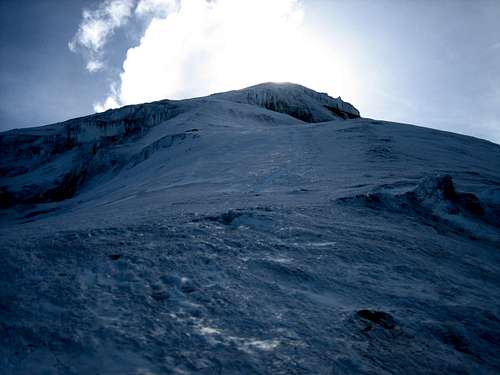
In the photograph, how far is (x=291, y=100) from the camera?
108 feet

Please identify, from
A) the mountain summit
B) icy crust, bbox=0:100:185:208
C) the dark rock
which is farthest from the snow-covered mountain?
icy crust, bbox=0:100:185:208

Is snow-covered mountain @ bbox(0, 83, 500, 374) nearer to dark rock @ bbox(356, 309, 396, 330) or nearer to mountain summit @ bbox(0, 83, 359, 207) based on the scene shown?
dark rock @ bbox(356, 309, 396, 330)

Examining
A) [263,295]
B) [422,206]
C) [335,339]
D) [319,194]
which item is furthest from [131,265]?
[422,206]

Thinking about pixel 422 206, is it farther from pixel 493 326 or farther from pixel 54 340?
pixel 54 340

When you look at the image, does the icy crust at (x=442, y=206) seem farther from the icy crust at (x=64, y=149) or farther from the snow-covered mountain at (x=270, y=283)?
the icy crust at (x=64, y=149)

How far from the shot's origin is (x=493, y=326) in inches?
77.0

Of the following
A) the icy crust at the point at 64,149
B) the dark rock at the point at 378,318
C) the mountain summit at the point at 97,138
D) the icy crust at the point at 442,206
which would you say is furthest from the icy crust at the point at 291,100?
the dark rock at the point at 378,318

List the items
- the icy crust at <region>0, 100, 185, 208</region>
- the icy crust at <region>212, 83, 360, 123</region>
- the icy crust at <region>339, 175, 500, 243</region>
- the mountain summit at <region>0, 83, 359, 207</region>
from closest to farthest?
the icy crust at <region>339, 175, 500, 243</region>
the mountain summit at <region>0, 83, 359, 207</region>
the icy crust at <region>0, 100, 185, 208</region>
the icy crust at <region>212, 83, 360, 123</region>

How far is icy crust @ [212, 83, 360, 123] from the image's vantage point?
3082 centimetres

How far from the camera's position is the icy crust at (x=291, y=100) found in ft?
101

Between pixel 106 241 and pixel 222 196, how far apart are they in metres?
2.14

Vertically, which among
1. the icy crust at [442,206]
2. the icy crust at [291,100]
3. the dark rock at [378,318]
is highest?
the icy crust at [291,100]

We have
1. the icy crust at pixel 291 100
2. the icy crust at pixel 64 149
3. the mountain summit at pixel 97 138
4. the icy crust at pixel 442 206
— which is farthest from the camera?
the icy crust at pixel 291 100

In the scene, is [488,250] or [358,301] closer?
[358,301]
